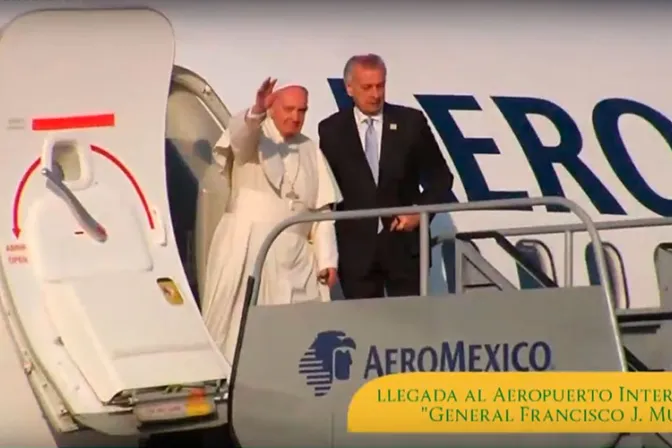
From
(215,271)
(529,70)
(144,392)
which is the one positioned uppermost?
(529,70)

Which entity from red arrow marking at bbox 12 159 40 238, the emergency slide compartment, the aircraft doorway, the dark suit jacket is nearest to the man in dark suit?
the dark suit jacket

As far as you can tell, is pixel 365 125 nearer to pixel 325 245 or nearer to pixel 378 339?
pixel 325 245

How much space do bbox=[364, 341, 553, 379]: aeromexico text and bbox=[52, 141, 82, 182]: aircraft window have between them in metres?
1.14

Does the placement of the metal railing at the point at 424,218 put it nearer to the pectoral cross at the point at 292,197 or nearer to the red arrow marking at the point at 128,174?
the pectoral cross at the point at 292,197

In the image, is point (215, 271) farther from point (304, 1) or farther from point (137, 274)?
point (304, 1)

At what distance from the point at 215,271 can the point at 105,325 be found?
1.33ft

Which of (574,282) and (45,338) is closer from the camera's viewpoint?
(45,338)

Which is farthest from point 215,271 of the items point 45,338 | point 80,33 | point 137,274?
point 80,33

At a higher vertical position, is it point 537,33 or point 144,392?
point 537,33

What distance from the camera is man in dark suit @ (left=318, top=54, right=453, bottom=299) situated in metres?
4.77

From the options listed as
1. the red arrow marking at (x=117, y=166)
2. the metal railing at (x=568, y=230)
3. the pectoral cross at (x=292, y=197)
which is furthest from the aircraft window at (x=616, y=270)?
the red arrow marking at (x=117, y=166)

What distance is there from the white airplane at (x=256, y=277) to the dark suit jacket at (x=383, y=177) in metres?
0.15

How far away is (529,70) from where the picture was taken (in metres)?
5.09

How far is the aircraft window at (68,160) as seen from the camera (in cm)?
473
